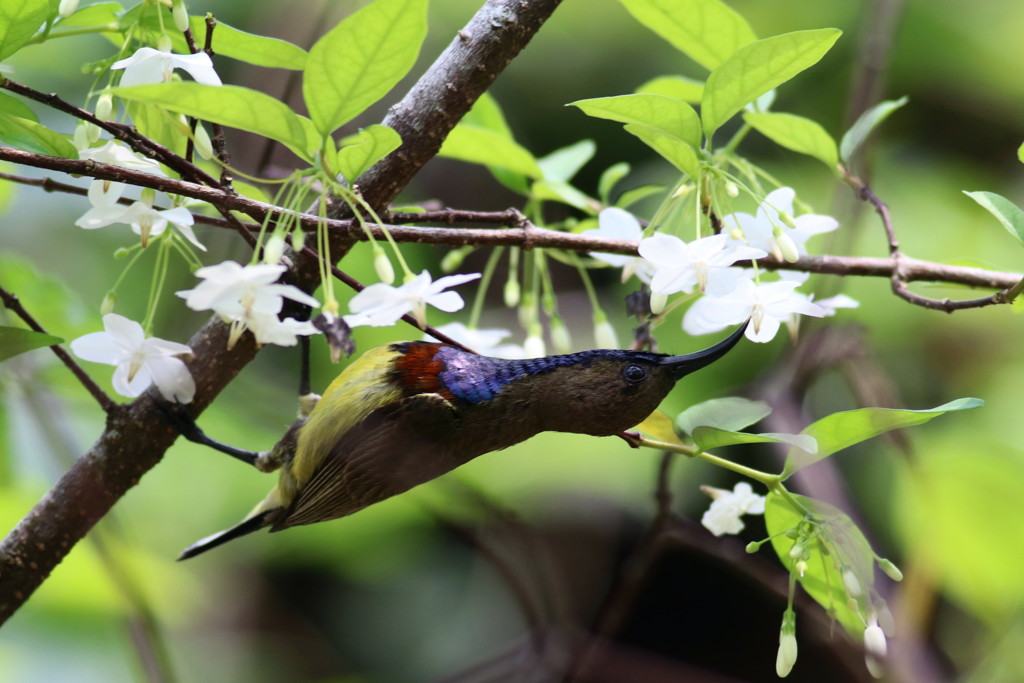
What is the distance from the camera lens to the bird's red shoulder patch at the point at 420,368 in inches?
55.7

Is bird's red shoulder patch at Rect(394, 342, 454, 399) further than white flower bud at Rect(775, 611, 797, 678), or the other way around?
bird's red shoulder patch at Rect(394, 342, 454, 399)

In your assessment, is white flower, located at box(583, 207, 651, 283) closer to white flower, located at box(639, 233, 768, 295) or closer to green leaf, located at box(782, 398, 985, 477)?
white flower, located at box(639, 233, 768, 295)

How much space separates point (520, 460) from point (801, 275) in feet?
4.63

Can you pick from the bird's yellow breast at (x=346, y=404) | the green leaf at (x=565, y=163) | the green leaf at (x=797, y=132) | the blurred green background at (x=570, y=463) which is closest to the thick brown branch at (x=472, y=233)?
the green leaf at (x=797, y=132)

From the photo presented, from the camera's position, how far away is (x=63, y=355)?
1188 mm

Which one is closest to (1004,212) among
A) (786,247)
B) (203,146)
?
(786,247)

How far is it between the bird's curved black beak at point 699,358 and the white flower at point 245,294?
0.59 meters

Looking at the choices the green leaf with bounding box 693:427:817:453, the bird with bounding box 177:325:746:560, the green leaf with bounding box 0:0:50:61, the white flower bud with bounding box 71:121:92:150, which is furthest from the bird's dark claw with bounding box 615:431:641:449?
the green leaf with bounding box 0:0:50:61

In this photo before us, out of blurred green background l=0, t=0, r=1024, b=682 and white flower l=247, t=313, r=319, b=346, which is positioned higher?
white flower l=247, t=313, r=319, b=346

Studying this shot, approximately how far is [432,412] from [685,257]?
0.50 meters

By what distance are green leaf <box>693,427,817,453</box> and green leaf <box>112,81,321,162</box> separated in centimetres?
56

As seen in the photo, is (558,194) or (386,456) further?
(558,194)

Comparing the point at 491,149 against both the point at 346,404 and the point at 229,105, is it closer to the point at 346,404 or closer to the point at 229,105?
the point at 346,404

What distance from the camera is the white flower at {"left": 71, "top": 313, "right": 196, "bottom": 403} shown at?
1.09 meters
